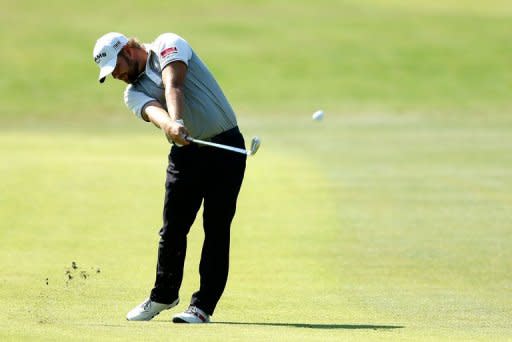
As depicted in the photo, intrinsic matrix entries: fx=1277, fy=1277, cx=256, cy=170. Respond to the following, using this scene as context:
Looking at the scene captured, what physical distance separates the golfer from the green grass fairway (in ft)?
0.86

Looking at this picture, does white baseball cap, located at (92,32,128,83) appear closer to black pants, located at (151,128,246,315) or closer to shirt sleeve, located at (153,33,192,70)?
shirt sleeve, located at (153,33,192,70)

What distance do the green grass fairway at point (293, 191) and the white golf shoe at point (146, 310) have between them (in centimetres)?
9

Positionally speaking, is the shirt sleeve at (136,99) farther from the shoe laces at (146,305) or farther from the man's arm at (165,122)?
the shoe laces at (146,305)

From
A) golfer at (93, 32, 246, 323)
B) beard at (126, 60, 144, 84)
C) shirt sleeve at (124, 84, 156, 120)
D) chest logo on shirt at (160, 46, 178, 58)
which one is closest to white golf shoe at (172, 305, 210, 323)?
golfer at (93, 32, 246, 323)

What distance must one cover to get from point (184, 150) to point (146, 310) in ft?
3.60

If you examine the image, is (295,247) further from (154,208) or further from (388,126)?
(388,126)

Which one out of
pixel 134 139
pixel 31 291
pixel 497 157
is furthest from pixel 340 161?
pixel 31 291

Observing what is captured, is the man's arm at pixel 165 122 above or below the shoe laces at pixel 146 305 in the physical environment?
above

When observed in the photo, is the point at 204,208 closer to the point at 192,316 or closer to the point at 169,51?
the point at 192,316

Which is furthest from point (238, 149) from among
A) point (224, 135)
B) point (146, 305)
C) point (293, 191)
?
point (293, 191)

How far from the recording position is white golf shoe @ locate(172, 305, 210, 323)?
8252 millimetres

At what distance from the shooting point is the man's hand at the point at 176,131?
772 centimetres

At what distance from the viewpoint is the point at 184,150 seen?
8297mm

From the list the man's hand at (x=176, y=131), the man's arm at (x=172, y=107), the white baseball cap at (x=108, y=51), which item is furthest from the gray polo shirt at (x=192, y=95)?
the man's hand at (x=176, y=131)
